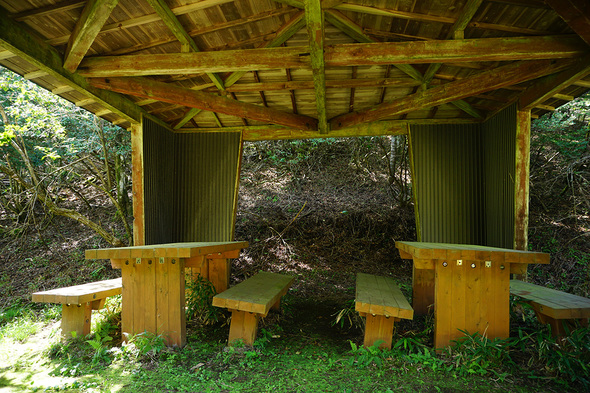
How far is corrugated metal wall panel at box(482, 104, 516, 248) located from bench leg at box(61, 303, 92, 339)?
5.50 meters

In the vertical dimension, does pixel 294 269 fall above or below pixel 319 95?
below

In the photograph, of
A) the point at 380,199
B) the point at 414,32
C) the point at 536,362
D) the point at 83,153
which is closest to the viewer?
the point at 536,362

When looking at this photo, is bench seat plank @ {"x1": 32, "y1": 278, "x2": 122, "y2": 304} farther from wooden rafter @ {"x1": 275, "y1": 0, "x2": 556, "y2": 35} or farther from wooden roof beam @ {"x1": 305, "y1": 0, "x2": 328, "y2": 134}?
wooden rafter @ {"x1": 275, "y1": 0, "x2": 556, "y2": 35}

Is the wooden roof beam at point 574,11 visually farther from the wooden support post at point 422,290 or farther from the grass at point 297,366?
the wooden support post at point 422,290

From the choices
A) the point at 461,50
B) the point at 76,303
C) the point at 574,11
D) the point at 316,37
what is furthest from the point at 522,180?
the point at 76,303

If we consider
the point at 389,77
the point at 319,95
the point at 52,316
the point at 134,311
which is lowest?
the point at 52,316

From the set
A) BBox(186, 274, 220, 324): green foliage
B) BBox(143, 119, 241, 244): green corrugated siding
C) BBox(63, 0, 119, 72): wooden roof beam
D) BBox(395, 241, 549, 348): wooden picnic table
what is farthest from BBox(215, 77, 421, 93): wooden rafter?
BBox(186, 274, 220, 324): green foliage

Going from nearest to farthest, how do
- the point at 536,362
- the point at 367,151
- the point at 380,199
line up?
the point at 536,362, the point at 380,199, the point at 367,151

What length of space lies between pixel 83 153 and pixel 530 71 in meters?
8.66

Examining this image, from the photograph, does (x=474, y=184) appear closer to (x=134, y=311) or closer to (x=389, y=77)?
(x=389, y=77)

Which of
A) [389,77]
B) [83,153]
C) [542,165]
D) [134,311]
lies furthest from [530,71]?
[83,153]

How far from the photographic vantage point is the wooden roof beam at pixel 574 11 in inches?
104

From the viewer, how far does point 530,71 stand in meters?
3.88

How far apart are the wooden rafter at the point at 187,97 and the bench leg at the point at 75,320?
2.61 meters
